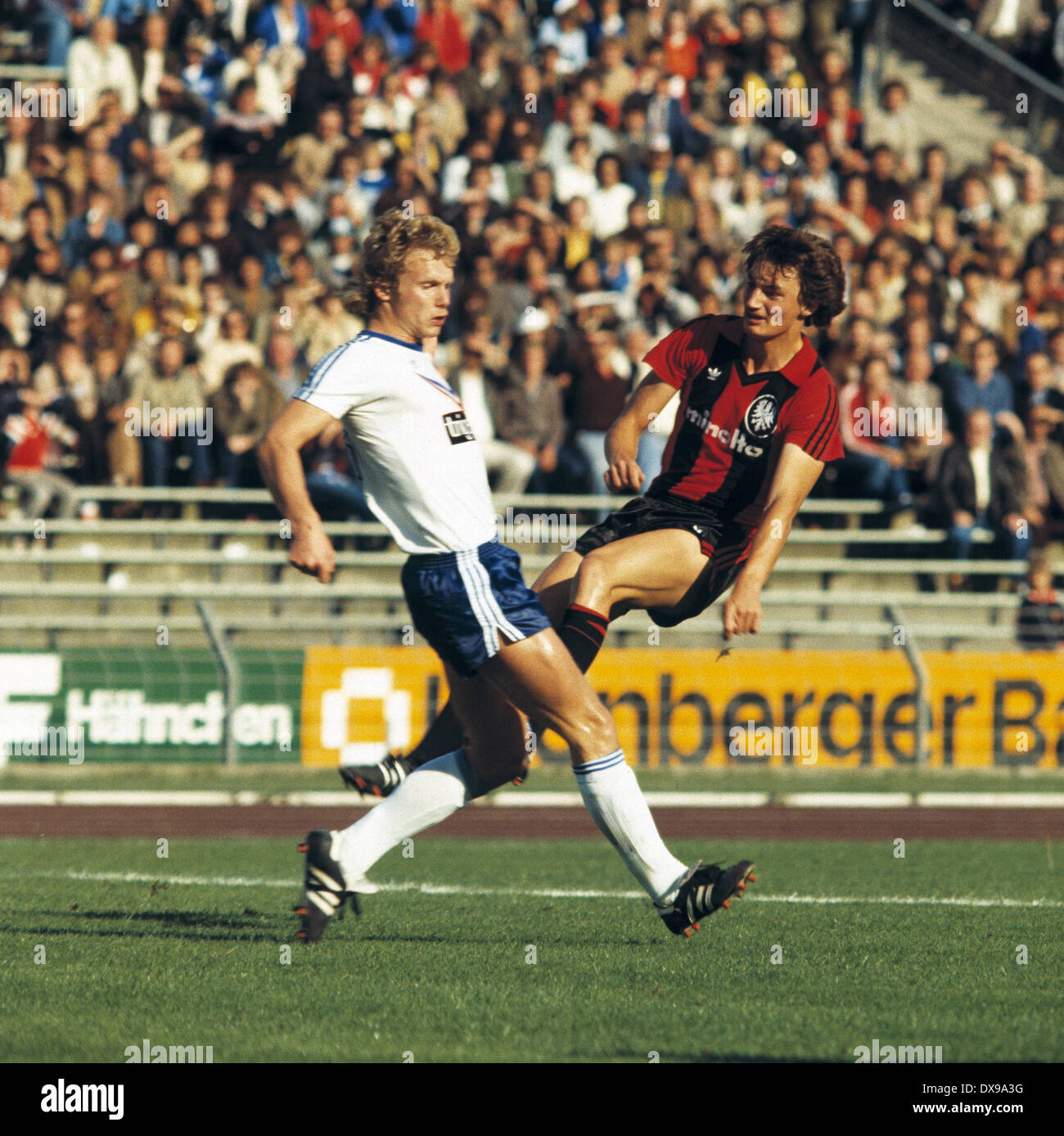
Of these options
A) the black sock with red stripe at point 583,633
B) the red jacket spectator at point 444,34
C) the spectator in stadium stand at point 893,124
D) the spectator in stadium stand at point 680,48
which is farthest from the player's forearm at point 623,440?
the spectator in stadium stand at point 893,124

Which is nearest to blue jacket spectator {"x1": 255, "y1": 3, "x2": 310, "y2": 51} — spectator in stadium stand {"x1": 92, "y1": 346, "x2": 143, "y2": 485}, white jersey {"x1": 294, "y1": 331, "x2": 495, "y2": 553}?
spectator in stadium stand {"x1": 92, "y1": 346, "x2": 143, "y2": 485}

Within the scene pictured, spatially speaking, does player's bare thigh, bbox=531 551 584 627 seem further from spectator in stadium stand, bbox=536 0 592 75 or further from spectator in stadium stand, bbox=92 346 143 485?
spectator in stadium stand, bbox=536 0 592 75

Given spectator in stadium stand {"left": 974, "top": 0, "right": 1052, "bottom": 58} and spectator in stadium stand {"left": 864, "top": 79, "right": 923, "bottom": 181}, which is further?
spectator in stadium stand {"left": 974, "top": 0, "right": 1052, "bottom": 58}

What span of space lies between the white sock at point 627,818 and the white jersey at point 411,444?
2.82 ft

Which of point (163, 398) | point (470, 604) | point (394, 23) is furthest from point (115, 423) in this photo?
point (470, 604)

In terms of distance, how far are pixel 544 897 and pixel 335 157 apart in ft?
35.8

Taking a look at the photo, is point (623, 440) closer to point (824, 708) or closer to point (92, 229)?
point (824, 708)

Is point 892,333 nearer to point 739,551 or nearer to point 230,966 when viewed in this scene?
point 739,551

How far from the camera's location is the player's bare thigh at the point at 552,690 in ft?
19.3

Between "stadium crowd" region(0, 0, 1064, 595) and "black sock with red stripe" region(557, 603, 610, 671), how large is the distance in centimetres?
825

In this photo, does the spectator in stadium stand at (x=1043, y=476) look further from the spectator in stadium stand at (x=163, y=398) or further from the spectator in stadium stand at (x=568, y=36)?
the spectator in stadium stand at (x=163, y=398)

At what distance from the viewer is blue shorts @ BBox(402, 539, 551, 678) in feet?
19.3

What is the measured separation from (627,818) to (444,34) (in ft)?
46.9

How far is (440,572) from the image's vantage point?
19.5 ft
